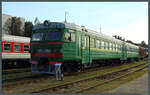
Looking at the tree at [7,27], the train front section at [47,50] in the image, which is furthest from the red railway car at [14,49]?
the tree at [7,27]

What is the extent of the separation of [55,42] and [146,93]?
601cm

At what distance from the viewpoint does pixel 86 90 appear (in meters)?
8.72

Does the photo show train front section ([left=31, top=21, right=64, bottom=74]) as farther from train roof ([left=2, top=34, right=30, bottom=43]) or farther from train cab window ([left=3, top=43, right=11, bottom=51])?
train roof ([left=2, top=34, right=30, bottom=43])

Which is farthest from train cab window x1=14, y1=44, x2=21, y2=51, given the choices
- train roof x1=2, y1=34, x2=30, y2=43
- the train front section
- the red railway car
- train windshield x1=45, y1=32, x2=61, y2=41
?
train windshield x1=45, y1=32, x2=61, y2=41

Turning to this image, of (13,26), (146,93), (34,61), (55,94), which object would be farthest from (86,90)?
(13,26)

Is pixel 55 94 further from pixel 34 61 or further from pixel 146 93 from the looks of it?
pixel 34 61

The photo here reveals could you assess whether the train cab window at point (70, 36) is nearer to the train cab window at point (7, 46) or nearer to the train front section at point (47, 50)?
the train front section at point (47, 50)

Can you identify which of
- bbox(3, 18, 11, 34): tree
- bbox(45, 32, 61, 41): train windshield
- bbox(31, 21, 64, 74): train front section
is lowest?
bbox(31, 21, 64, 74): train front section

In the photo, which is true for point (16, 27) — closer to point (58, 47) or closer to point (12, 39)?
point (12, 39)

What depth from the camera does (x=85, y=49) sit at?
1383cm

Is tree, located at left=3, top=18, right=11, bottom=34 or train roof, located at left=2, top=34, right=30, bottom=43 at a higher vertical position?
tree, located at left=3, top=18, right=11, bottom=34

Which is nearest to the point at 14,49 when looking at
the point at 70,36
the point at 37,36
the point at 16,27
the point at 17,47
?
the point at 17,47

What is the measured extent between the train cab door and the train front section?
7.93 feet

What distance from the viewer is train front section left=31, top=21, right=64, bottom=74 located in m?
11.5
